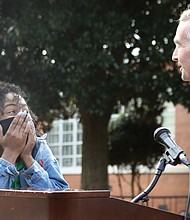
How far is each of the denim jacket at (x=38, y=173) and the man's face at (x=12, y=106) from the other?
0.16m

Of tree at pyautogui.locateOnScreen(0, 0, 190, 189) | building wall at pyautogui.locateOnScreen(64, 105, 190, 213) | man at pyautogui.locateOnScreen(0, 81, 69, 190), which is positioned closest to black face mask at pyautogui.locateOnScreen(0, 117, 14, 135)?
man at pyautogui.locateOnScreen(0, 81, 69, 190)

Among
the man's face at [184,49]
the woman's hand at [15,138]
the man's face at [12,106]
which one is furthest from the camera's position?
the man's face at [12,106]

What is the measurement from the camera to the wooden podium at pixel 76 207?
5.58ft

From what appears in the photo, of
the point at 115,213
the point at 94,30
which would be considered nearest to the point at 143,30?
the point at 94,30

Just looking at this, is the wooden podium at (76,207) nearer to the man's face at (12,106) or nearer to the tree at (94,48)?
the man's face at (12,106)

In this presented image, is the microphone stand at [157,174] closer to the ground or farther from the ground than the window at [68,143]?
closer to the ground

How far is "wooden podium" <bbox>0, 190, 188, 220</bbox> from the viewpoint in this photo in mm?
1702

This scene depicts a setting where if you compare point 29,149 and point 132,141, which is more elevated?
point 132,141

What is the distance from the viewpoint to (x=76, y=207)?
1714 mm

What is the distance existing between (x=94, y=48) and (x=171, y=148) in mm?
6298

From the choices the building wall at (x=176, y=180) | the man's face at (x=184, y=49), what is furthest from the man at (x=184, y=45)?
the building wall at (x=176, y=180)

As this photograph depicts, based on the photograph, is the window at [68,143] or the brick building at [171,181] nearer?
the brick building at [171,181]

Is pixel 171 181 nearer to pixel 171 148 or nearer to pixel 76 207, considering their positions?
pixel 171 148

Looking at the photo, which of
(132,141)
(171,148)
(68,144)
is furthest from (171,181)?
(171,148)
